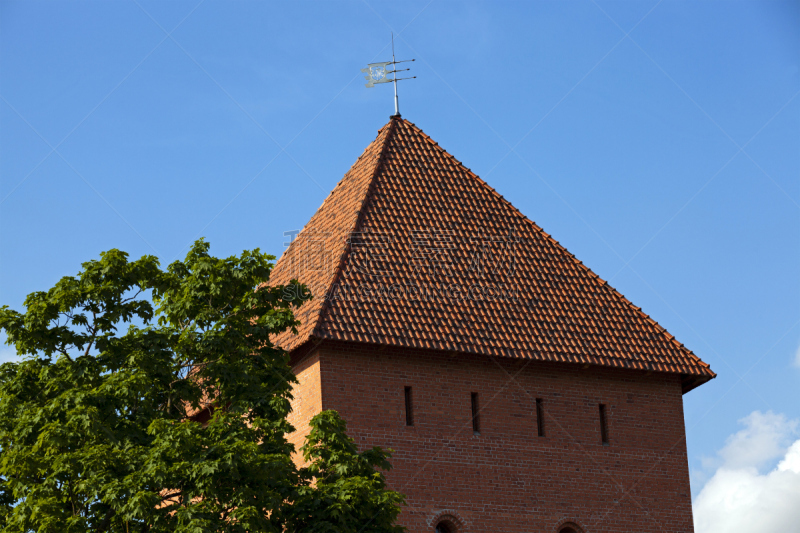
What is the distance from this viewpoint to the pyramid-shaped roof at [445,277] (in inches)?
835

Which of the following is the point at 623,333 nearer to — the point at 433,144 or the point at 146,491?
the point at 433,144

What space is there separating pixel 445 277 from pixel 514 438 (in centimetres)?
341

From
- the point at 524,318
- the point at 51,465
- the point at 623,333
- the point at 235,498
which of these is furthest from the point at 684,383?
the point at 51,465

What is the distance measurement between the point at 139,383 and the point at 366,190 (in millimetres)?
8791

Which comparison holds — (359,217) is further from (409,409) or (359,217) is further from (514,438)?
(514,438)

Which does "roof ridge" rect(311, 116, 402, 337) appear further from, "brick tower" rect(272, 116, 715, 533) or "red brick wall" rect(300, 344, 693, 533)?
"red brick wall" rect(300, 344, 693, 533)

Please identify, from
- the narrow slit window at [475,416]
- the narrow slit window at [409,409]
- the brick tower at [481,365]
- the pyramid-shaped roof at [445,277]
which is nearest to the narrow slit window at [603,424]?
the brick tower at [481,365]

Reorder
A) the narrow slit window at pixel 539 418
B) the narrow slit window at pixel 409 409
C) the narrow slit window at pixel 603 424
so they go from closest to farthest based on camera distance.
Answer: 1. the narrow slit window at pixel 409 409
2. the narrow slit window at pixel 539 418
3. the narrow slit window at pixel 603 424

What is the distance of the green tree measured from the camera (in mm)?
15344

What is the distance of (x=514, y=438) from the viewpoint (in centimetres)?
2145

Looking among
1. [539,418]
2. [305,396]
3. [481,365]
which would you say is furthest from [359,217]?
[539,418]

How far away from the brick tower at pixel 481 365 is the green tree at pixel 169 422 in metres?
2.63

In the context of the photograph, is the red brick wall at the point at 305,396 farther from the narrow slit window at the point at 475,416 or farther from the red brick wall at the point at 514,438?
the narrow slit window at the point at 475,416

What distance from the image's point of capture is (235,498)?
50.4ft
